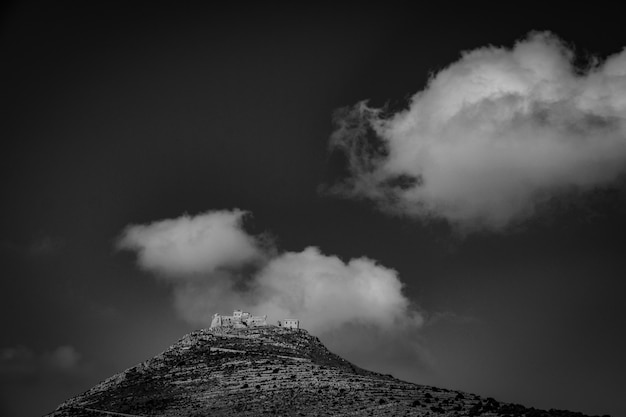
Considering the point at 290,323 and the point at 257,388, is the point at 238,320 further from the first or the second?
the point at 257,388

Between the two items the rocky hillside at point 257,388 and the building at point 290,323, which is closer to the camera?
the rocky hillside at point 257,388

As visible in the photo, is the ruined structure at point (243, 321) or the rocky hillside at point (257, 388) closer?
the rocky hillside at point (257, 388)

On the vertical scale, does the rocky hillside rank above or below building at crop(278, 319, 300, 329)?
below

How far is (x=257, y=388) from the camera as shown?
121 metres

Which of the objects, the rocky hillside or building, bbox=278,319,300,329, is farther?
building, bbox=278,319,300,329

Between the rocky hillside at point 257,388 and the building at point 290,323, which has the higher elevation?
the building at point 290,323

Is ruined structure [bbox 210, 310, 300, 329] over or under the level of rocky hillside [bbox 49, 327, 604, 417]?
over

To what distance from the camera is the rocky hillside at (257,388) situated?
108688 millimetres

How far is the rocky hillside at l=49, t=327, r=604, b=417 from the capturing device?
109 m

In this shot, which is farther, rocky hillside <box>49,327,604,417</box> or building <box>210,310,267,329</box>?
building <box>210,310,267,329</box>

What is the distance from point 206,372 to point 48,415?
30023 millimetres

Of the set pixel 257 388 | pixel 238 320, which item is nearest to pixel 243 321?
pixel 238 320

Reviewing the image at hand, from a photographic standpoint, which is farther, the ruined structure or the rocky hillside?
the ruined structure

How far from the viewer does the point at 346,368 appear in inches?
5802
